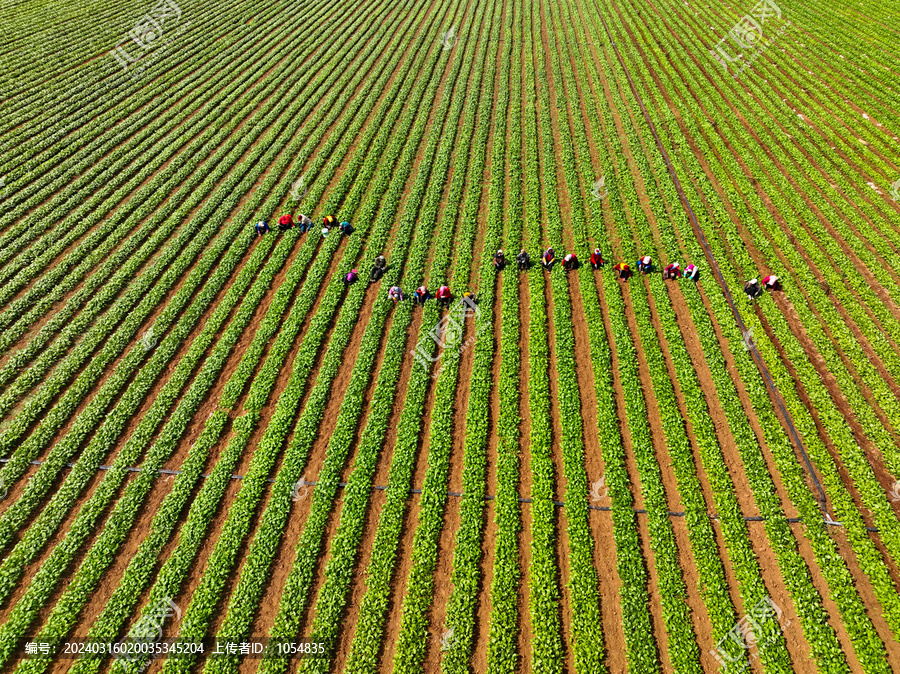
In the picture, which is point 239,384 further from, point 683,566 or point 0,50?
point 0,50

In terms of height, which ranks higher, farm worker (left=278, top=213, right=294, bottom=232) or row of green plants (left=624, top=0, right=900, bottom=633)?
farm worker (left=278, top=213, right=294, bottom=232)

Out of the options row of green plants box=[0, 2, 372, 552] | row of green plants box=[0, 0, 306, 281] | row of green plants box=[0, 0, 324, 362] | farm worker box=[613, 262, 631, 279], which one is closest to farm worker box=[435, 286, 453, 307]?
farm worker box=[613, 262, 631, 279]

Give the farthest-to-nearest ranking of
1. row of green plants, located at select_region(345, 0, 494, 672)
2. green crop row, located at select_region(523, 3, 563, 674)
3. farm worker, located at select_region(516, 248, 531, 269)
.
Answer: farm worker, located at select_region(516, 248, 531, 269), row of green plants, located at select_region(345, 0, 494, 672), green crop row, located at select_region(523, 3, 563, 674)

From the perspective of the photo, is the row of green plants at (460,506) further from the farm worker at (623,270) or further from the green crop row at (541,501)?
the farm worker at (623,270)

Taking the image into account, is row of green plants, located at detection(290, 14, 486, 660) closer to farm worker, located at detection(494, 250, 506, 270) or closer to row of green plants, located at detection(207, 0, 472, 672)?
row of green plants, located at detection(207, 0, 472, 672)

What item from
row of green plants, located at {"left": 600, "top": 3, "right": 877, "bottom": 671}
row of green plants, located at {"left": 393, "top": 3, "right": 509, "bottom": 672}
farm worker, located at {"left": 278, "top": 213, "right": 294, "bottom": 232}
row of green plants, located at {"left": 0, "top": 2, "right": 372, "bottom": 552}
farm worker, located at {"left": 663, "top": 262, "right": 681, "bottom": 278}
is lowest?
row of green plants, located at {"left": 600, "top": 3, "right": 877, "bottom": 671}
